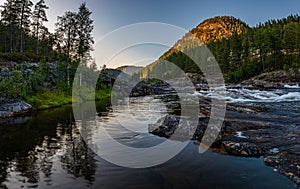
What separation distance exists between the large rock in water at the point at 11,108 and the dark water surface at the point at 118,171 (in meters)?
11.8

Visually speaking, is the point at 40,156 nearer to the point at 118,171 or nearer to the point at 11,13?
the point at 118,171

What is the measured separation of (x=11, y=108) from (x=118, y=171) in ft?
63.1

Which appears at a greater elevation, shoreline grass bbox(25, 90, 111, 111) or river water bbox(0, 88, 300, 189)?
shoreline grass bbox(25, 90, 111, 111)

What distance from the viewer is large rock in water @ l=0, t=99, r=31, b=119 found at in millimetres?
20750

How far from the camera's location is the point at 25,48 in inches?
3115

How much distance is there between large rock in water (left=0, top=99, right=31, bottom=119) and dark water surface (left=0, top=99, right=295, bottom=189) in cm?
1176

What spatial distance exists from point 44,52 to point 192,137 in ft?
297

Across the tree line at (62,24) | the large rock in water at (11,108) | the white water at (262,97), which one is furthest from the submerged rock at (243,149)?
the tree line at (62,24)

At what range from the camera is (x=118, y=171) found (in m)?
7.99

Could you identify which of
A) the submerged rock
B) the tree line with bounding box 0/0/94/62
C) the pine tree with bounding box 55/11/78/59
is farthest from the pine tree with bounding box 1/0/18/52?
the submerged rock

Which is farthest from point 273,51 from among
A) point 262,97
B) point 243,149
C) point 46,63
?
point 243,149

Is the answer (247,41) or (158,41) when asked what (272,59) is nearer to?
(247,41)

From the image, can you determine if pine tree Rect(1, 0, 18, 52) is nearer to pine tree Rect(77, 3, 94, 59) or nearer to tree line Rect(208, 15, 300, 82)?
pine tree Rect(77, 3, 94, 59)

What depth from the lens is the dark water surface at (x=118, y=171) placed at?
685 centimetres
